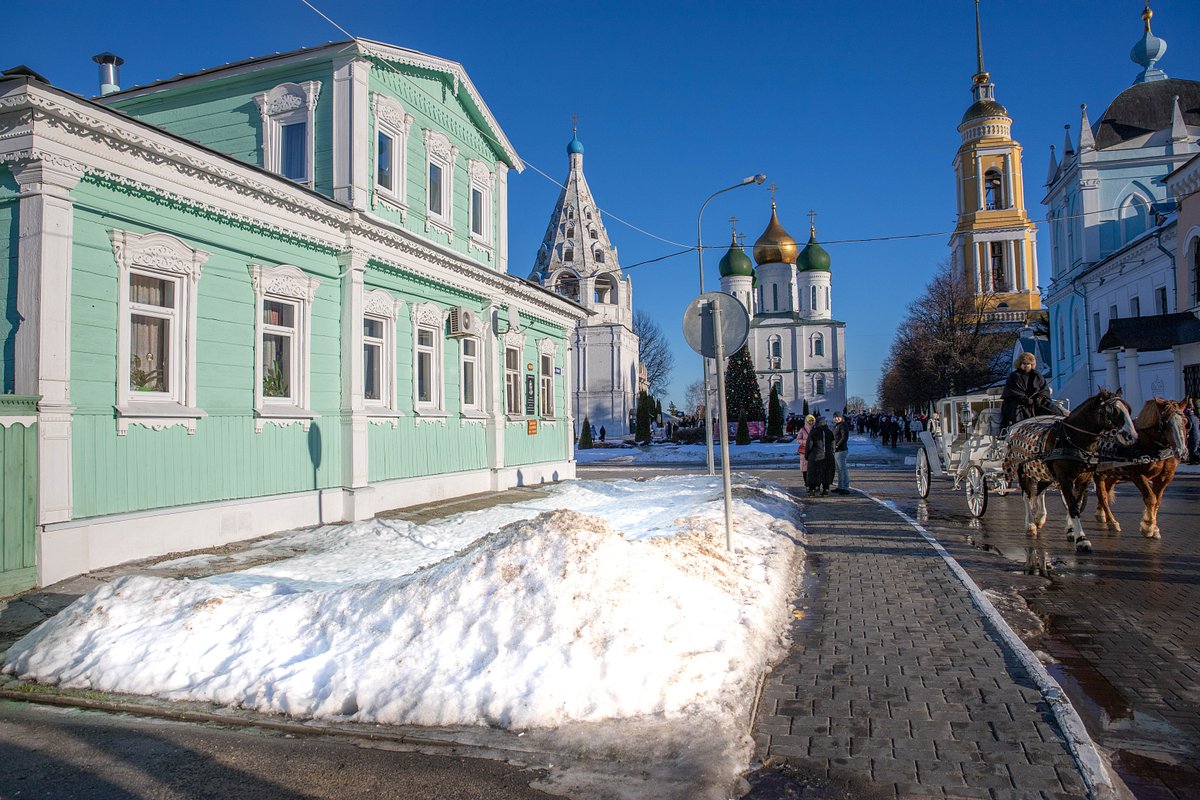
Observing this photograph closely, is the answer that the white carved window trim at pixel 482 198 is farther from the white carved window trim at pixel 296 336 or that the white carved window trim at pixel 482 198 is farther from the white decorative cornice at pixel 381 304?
the white carved window trim at pixel 296 336

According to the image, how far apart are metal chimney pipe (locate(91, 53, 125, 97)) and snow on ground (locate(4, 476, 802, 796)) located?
12717 mm

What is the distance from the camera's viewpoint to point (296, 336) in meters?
11.7

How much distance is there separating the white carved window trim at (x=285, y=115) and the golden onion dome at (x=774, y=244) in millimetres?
74052

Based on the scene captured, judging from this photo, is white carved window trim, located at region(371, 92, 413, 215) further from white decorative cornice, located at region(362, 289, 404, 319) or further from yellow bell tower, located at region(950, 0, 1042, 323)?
yellow bell tower, located at region(950, 0, 1042, 323)

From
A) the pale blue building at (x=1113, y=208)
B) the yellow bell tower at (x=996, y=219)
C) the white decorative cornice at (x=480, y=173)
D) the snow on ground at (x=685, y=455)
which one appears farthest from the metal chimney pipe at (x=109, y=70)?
the yellow bell tower at (x=996, y=219)

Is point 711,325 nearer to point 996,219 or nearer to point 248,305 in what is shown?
point 248,305

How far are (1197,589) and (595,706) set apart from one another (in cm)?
620

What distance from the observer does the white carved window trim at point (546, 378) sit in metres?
20.7

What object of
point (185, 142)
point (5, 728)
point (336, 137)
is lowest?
point (5, 728)

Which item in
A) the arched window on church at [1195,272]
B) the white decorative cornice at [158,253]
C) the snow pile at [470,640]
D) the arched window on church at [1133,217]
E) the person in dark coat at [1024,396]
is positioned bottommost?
the snow pile at [470,640]

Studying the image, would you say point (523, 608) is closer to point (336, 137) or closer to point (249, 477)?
point (249, 477)

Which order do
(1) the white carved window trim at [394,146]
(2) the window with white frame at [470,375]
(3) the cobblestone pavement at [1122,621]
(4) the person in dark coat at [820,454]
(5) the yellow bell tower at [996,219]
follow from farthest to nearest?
1. (5) the yellow bell tower at [996,219]
2. (4) the person in dark coat at [820,454]
3. (2) the window with white frame at [470,375]
4. (1) the white carved window trim at [394,146]
5. (3) the cobblestone pavement at [1122,621]

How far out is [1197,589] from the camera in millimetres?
7355

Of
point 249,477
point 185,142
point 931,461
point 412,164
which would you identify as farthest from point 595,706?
point 931,461
